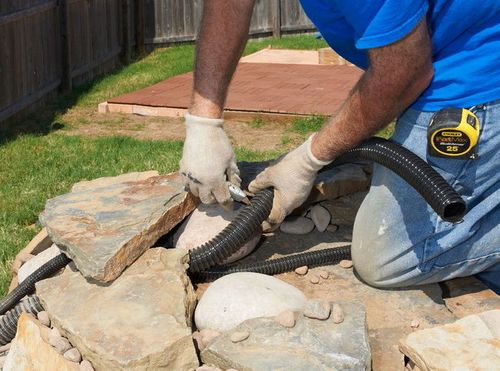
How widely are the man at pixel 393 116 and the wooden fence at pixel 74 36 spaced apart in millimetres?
4443

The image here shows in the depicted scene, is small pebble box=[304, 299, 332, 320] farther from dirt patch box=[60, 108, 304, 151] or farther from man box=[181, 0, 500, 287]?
dirt patch box=[60, 108, 304, 151]

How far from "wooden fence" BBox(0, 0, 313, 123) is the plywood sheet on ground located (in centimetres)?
89

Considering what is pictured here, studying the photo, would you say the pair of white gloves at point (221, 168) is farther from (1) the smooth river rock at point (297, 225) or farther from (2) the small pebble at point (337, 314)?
(2) the small pebble at point (337, 314)

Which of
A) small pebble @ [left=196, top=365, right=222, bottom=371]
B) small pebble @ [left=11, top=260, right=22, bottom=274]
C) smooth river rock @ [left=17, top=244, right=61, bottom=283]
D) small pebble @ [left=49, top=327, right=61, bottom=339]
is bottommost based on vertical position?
small pebble @ [left=11, top=260, right=22, bottom=274]

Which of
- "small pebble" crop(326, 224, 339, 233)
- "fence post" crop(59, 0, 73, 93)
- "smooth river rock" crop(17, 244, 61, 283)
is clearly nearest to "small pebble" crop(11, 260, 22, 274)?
"smooth river rock" crop(17, 244, 61, 283)

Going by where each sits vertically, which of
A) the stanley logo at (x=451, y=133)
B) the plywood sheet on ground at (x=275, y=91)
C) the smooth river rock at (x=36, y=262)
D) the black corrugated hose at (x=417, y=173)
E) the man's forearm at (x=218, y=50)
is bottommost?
the plywood sheet on ground at (x=275, y=91)

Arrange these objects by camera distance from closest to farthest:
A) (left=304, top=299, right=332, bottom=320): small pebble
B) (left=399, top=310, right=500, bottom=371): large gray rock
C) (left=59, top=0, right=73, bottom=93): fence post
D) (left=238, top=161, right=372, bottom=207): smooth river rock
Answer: (left=399, top=310, right=500, bottom=371): large gray rock
(left=304, top=299, right=332, bottom=320): small pebble
(left=238, top=161, right=372, bottom=207): smooth river rock
(left=59, top=0, right=73, bottom=93): fence post

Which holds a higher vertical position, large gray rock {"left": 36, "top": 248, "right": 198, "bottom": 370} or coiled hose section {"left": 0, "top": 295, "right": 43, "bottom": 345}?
large gray rock {"left": 36, "top": 248, "right": 198, "bottom": 370}

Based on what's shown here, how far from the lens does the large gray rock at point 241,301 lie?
282 centimetres

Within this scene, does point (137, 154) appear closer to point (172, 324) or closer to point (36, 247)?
point (36, 247)

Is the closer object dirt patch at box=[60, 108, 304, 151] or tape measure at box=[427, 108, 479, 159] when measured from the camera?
tape measure at box=[427, 108, 479, 159]

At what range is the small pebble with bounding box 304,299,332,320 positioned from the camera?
8.97ft

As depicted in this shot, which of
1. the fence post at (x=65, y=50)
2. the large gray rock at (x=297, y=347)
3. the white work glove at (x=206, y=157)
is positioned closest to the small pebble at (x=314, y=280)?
the white work glove at (x=206, y=157)

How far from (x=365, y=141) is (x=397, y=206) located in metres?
0.27
